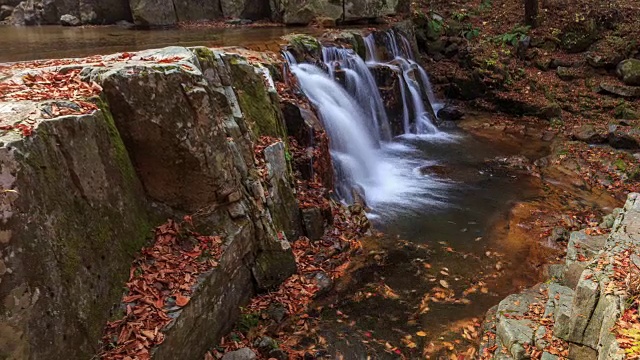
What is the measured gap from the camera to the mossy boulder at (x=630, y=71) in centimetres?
1457

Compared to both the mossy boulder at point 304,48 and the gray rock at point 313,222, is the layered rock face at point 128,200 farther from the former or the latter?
the mossy boulder at point 304,48

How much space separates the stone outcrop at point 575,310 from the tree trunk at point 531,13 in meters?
14.1

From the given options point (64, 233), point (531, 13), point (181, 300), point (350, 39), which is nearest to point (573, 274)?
point (181, 300)

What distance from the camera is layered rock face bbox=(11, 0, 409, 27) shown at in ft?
52.3

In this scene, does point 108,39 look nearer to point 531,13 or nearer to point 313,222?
point 313,222

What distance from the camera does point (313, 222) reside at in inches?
300

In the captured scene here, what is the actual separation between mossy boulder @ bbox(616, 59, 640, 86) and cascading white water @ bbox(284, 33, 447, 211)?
6569 millimetres

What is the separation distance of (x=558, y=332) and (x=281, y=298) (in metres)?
3.41

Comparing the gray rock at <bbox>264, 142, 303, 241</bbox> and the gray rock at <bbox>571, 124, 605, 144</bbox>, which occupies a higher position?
the gray rock at <bbox>264, 142, 303, 241</bbox>

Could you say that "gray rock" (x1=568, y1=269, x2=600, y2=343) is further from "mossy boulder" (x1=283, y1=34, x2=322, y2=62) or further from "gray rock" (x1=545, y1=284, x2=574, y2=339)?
"mossy boulder" (x1=283, y1=34, x2=322, y2=62)

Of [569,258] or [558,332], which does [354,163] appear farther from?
[558,332]

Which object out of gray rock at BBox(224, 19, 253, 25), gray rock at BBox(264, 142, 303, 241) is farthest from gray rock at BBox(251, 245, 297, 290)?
gray rock at BBox(224, 19, 253, 25)

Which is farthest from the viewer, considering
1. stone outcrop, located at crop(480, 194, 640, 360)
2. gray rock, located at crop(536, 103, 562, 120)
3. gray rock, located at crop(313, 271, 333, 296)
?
gray rock, located at crop(536, 103, 562, 120)

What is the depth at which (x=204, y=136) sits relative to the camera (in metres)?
5.37
